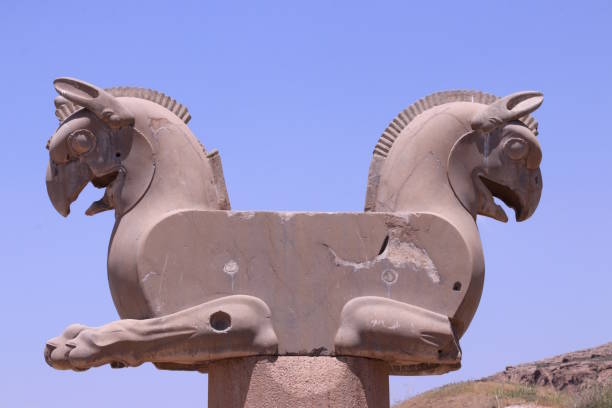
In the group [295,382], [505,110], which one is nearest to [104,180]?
[295,382]

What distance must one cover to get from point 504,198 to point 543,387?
1324 centimetres

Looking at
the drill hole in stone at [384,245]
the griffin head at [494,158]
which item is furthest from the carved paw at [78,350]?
the griffin head at [494,158]

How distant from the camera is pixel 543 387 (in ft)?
66.0

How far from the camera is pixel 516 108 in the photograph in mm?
7586

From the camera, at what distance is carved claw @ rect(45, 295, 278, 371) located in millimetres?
6805

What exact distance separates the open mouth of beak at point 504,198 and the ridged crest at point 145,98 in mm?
2158

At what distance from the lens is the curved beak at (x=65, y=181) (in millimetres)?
7344

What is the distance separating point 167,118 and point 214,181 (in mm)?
544

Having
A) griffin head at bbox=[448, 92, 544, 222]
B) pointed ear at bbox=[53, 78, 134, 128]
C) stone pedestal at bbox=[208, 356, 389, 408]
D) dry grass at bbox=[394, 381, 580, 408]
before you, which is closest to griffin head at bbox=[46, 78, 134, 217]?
pointed ear at bbox=[53, 78, 134, 128]

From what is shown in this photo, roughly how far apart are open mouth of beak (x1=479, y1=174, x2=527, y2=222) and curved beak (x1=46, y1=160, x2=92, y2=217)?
9.07ft

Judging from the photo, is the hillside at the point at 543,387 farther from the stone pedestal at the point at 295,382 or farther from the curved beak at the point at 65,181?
the curved beak at the point at 65,181

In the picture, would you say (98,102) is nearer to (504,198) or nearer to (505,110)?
(505,110)

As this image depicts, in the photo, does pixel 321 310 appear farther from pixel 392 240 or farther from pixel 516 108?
pixel 516 108

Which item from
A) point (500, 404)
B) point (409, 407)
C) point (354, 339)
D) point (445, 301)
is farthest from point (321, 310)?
point (409, 407)
